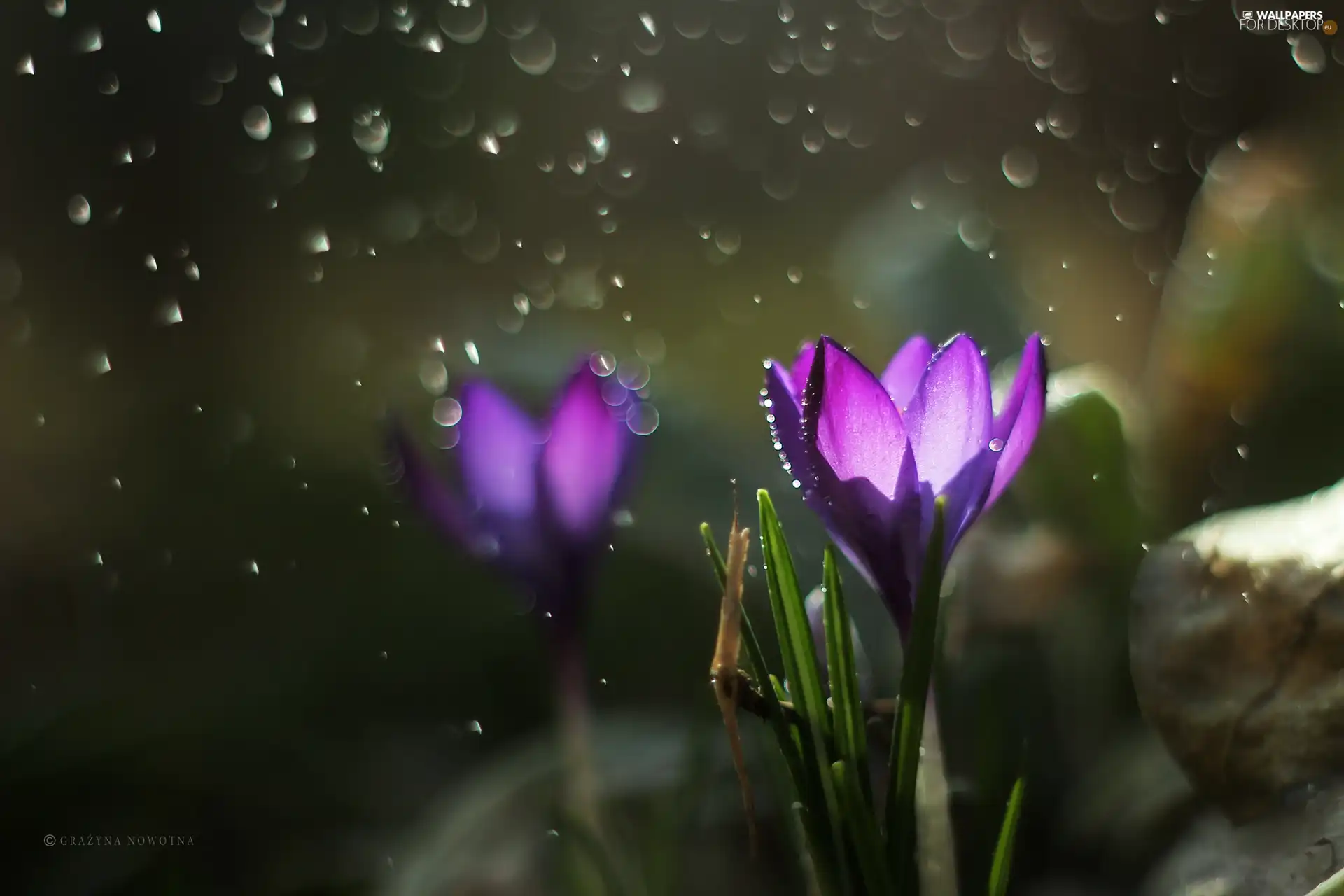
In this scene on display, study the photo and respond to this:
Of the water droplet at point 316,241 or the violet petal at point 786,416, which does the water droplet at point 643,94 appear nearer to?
the water droplet at point 316,241

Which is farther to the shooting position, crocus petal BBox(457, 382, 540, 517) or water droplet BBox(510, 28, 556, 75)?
water droplet BBox(510, 28, 556, 75)

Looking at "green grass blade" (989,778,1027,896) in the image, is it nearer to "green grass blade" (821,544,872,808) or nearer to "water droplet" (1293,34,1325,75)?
"green grass blade" (821,544,872,808)

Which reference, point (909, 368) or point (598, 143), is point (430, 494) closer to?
point (909, 368)

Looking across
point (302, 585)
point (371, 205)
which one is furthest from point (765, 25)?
point (302, 585)

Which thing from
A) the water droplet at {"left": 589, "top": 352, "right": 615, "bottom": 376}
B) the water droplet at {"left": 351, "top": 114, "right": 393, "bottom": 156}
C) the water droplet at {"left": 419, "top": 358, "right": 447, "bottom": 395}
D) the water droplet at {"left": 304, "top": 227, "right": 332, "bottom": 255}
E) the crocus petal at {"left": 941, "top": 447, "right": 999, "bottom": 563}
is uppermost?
the water droplet at {"left": 351, "top": 114, "right": 393, "bottom": 156}

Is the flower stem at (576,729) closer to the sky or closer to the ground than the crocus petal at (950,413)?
closer to the ground

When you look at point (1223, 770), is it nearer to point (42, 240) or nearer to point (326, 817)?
point (326, 817)

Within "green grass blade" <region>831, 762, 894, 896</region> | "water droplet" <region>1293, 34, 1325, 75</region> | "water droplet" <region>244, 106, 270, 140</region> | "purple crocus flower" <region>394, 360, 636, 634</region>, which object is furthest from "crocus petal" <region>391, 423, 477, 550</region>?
"water droplet" <region>1293, 34, 1325, 75</region>

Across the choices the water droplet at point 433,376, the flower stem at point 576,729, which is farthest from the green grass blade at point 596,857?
the water droplet at point 433,376

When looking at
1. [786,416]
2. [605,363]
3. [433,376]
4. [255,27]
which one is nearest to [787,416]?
[786,416]
